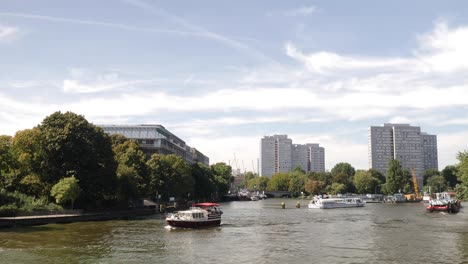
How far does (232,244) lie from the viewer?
56.4 metres

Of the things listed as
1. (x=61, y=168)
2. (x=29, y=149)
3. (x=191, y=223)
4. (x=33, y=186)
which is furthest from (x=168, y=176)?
(x=191, y=223)

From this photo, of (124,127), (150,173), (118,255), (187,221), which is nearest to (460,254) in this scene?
(118,255)

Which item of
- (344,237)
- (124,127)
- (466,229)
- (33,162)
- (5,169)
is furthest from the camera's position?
(124,127)

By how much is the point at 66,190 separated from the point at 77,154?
9147 millimetres

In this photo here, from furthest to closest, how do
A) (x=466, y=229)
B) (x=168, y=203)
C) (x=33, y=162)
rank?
(x=168, y=203) < (x=33, y=162) < (x=466, y=229)

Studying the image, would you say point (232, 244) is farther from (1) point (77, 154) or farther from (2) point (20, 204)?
(1) point (77, 154)

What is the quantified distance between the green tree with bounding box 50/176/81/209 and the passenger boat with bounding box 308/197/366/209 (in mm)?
87161

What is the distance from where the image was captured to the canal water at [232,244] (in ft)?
149

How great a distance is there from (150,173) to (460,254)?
87323 millimetres

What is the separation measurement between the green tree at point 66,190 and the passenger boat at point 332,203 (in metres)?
87.2

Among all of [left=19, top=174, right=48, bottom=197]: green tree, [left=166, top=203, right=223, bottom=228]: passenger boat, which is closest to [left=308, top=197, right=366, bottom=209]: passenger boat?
[left=166, top=203, right=223, bottom=228]: passenger boat

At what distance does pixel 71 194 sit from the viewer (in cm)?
8262

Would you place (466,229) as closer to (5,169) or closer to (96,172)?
(96,172)

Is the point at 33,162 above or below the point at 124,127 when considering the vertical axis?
below
